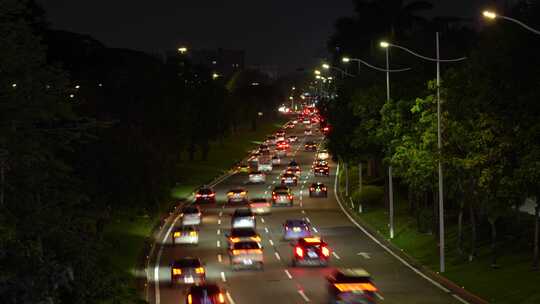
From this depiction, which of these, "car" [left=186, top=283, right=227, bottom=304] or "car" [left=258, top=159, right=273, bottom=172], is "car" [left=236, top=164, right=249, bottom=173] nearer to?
"car" [left=258, top=159, right=273, bottom=172]

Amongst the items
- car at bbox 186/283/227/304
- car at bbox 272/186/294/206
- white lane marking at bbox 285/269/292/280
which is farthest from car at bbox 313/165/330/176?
car at bbox 186/283/227/304

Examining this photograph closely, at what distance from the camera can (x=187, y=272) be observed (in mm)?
35469

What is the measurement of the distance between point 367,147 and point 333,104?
14900 millimetres

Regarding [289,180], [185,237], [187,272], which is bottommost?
[187,272]

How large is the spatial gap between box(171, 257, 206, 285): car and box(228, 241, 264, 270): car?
477 centimetres

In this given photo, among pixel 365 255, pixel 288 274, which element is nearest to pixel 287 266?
pixel 288 274

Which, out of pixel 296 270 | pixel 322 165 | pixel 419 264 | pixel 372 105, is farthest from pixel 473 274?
pixel 322 165

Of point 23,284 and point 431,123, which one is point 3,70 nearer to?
point 23,284

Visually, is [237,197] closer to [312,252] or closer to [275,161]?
[312,252]

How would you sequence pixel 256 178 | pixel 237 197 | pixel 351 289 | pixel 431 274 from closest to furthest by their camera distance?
pixel 351 289, pixel 431 274, pixel 237 197, pixel 256 178

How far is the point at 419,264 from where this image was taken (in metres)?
41.4

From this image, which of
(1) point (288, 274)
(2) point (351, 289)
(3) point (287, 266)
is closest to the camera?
(2) point (351, 289)

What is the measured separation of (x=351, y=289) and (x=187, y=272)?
11.0 metres

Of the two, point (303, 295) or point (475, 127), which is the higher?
point (475, 127)
